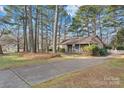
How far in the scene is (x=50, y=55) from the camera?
4.88m

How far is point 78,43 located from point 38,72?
3.45 ft

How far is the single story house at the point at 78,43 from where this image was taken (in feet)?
Result: 15.7

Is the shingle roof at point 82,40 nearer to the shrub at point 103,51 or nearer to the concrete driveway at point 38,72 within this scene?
the shrub at point 103,51

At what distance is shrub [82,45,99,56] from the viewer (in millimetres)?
4803

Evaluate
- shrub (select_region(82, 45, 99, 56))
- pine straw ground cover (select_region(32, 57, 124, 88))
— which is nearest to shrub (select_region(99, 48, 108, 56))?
shrub (select_region(82, 45, 99, 56))

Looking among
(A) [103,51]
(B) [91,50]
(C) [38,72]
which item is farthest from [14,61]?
(A) [103,51]

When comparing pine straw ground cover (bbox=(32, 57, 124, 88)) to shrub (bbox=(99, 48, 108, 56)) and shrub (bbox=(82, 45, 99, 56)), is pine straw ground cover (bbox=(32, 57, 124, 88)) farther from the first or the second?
shrub (bbox=(82, 45, 99, 56))

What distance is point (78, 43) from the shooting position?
15.9ft

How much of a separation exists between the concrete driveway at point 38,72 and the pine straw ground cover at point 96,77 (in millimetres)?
133

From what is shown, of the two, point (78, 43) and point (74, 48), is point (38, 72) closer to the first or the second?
point (74, 48)
